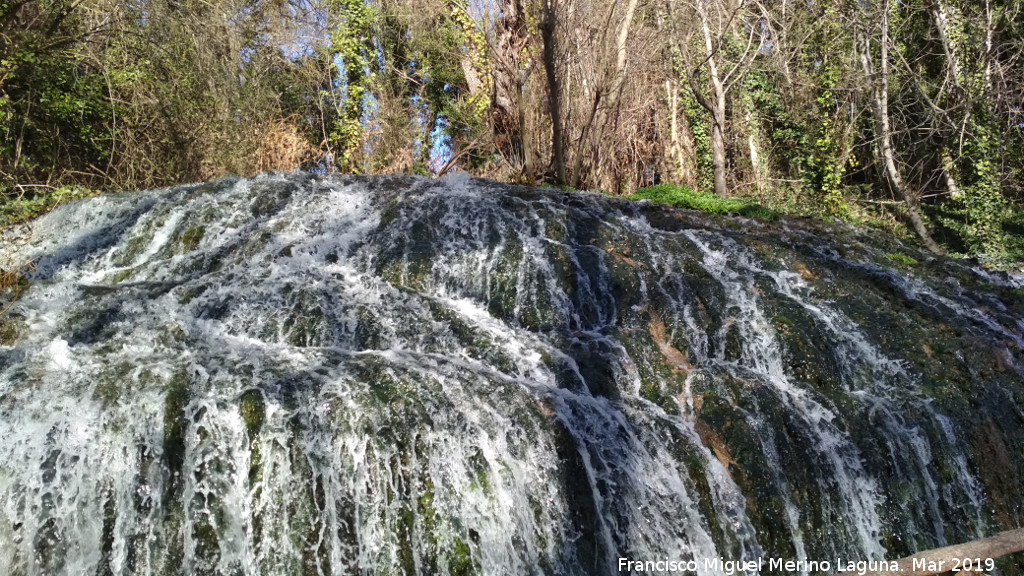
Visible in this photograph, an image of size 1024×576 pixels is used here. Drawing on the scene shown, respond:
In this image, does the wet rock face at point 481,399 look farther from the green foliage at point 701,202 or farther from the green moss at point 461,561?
the green foliage at point 701,202

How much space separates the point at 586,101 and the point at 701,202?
3048 mm

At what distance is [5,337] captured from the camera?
5.18 m

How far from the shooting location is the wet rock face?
12.8ft

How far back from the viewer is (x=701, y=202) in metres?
11.4

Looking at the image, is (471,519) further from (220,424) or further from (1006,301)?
(1006,301)

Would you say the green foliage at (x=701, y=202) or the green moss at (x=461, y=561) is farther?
the green foliage at (x=701, y=202)

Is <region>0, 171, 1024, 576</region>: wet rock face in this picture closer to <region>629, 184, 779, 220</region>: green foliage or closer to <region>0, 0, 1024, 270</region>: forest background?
<region>629, 184, 779, 220</region>: green foliage

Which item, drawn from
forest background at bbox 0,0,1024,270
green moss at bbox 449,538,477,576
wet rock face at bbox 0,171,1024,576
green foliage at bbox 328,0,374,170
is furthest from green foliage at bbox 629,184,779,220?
green moss at bbox 449,538,477,576

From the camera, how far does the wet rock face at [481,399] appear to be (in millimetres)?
3893

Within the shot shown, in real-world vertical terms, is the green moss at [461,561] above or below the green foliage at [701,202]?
below

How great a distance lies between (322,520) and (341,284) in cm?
292

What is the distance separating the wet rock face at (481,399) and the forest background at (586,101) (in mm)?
4060

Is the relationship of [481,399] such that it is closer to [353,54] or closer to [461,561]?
[461,561]

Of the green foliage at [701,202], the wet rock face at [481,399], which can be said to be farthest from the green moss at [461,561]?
the green foliage at [701,202]
